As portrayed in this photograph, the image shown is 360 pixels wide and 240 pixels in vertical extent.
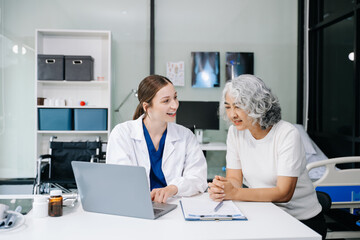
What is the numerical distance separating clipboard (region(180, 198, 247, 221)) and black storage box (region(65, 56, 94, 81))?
8.91 feet

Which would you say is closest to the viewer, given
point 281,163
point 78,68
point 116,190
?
point 116,190

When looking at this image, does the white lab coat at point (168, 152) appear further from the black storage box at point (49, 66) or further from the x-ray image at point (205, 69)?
the x-ray image at point (205, 69)

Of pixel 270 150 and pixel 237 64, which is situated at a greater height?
pixel 237 64

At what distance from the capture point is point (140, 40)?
4270 mm

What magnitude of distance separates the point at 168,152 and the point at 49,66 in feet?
8.23

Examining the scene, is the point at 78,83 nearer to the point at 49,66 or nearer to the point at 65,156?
the point at 49,66

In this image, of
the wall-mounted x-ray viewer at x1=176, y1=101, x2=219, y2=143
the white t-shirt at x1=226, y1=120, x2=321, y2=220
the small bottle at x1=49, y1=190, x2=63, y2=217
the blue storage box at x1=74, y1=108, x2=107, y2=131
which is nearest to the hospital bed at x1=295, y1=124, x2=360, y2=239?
the white t-shirt at x1=226, y1=120, x2=321, y2=220

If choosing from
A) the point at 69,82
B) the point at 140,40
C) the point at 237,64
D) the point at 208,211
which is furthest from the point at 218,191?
the point at 140,40

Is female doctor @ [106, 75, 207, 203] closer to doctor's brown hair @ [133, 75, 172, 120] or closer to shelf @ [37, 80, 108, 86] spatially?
doctor's brown hair @ [133, 75, 172, 120]

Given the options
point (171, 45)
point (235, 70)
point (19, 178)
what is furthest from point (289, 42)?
point (19, 178)

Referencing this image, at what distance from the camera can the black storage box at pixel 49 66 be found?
3775 millimetres

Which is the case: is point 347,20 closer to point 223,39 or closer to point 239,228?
point 223,39

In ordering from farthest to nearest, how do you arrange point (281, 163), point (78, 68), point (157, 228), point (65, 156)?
point (78, 68)
point (65, 156)
point (281, 163)
point (157, 228)

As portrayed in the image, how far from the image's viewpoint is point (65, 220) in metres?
1.21
